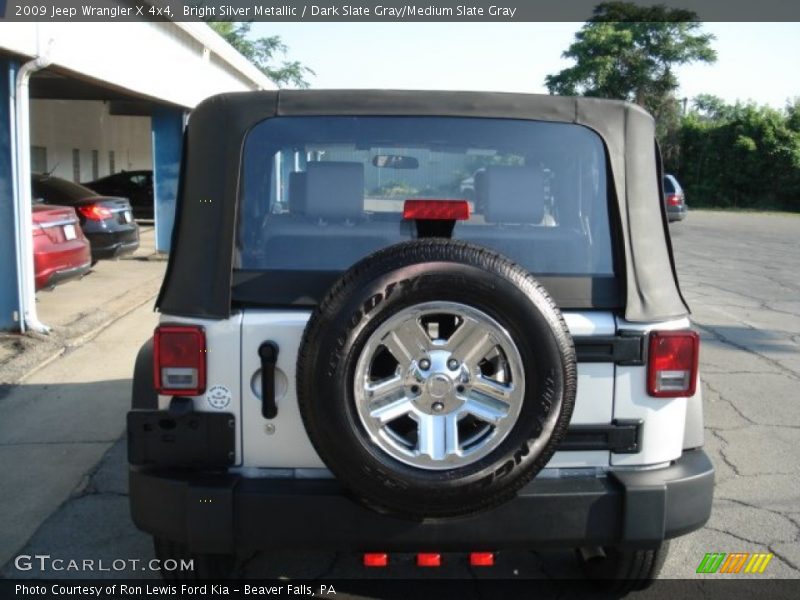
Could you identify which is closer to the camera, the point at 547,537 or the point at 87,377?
the point at 547,537

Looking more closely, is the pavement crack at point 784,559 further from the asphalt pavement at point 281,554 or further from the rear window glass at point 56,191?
the rear window glass at point 56,191

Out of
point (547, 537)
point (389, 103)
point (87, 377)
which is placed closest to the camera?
point (547, 537)

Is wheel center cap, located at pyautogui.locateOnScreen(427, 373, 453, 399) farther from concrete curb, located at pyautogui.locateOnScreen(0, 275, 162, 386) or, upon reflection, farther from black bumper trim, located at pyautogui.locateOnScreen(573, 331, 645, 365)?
concrete curb, located at pyautogui.locateOnScreen(0, 275, 162, 386)

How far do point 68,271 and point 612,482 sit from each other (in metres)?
7.81

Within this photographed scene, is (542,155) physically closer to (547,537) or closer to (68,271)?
(547,537)

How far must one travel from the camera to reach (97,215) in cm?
1214

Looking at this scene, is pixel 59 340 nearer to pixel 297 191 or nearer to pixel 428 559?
pixel 297 191

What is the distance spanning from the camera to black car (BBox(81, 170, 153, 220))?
2177cm

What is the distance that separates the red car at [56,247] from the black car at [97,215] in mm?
2398

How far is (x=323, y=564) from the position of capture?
3.75m

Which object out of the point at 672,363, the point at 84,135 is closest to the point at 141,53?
the point at 672,363

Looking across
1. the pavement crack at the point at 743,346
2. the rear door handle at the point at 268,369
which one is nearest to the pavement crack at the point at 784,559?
the rear door handle at the point at 268,369

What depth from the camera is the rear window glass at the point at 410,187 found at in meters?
3.01

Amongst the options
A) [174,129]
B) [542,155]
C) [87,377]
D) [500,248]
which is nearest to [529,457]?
[500,248]
